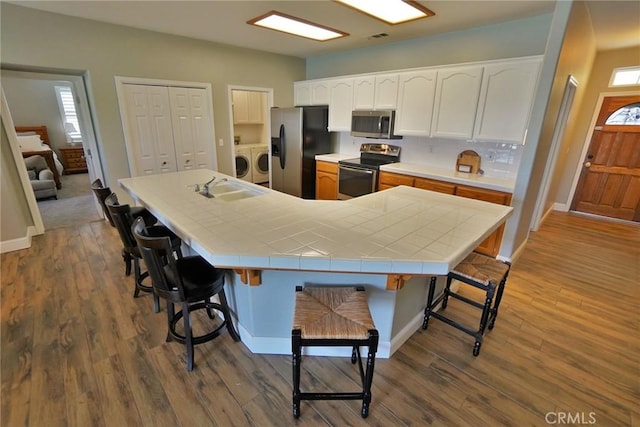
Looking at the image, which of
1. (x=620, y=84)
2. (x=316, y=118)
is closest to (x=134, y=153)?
(x=316, y=118)

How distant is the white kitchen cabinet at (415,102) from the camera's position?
3711mm

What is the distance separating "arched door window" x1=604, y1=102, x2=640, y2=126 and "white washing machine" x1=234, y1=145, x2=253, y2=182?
6402mm

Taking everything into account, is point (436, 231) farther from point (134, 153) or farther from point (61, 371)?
point (134, 153)

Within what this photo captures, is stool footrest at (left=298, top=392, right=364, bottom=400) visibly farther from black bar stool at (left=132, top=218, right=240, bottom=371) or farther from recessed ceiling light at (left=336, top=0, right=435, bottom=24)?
recessed ceiling light at (left=336, top=0, right=435, bottom=24)

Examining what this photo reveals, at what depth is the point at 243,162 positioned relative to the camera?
615 cm

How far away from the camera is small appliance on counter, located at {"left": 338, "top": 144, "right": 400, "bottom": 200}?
13.9 feet

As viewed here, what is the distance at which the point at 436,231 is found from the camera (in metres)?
1.76

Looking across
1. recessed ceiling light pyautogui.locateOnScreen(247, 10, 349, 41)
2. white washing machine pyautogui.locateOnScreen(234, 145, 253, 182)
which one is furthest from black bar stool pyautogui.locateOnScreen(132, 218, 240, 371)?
white washing machine pyautogui.locateOnScreen(234, 145, 253, 182)

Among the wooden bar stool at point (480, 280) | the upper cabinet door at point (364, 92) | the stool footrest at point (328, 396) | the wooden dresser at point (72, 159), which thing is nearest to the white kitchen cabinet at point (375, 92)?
the upper cabinet door at point (364, 92)

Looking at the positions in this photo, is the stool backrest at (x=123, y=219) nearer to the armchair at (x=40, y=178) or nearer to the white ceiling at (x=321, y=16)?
the white ceiling at (x=321, y=16)

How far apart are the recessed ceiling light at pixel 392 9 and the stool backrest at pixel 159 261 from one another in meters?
2.24

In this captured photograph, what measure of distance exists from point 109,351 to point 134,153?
3004mm

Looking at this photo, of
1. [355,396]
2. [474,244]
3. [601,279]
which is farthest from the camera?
[601,279]

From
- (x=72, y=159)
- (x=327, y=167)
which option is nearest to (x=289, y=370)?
(x=327, y=167)
